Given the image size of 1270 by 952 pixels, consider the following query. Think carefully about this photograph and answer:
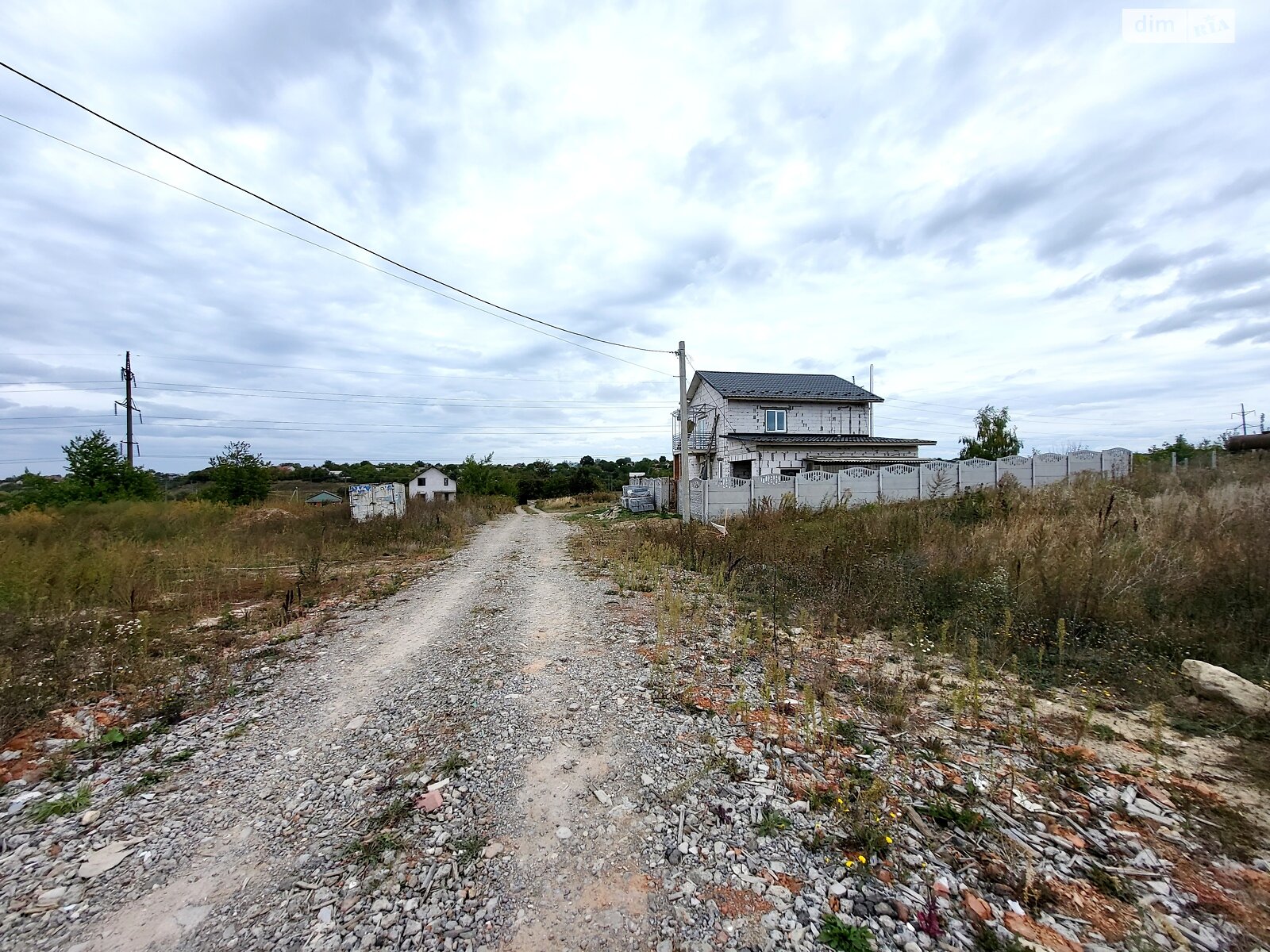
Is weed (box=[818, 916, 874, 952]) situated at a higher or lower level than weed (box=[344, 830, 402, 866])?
higher

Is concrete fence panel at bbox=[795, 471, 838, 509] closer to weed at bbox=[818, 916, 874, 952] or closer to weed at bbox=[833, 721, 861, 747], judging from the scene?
weed at bbox=[833, 721, 861, 747]

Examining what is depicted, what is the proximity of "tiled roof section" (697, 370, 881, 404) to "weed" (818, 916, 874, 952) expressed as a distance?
27.6 metres

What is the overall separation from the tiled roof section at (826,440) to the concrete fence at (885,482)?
6.47m

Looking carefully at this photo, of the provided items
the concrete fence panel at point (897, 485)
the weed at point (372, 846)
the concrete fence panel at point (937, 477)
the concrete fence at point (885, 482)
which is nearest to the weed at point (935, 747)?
the weed at point (372, 846)

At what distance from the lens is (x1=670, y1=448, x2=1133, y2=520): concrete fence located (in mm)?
17219

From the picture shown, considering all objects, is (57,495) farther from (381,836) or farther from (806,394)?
(806,394)

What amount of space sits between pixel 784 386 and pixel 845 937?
100 ft

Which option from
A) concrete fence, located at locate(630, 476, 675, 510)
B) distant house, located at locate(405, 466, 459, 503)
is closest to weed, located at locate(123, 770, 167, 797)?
concrete fence, located at locate(630, 476, 675, 510)

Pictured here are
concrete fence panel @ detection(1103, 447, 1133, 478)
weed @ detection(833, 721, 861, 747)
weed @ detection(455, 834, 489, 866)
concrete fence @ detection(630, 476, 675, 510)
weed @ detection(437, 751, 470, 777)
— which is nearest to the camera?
weed @ detection(455, 834, 489, 866)

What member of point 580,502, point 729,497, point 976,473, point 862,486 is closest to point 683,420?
point 729,497

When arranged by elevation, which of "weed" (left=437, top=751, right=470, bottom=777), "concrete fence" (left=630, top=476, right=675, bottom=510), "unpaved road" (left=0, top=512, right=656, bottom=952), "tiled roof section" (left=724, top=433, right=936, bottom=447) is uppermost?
"tiled roof section" (left=724, top=433, right=936, bottom=447)

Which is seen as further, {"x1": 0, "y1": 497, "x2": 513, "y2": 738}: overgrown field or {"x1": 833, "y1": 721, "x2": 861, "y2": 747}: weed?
{"x1": 0, "y1": 497, "x2": 513, "y2": 738}: overgrown field

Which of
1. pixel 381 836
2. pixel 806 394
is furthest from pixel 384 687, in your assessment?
pixel 806 394

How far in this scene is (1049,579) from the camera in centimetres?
579
